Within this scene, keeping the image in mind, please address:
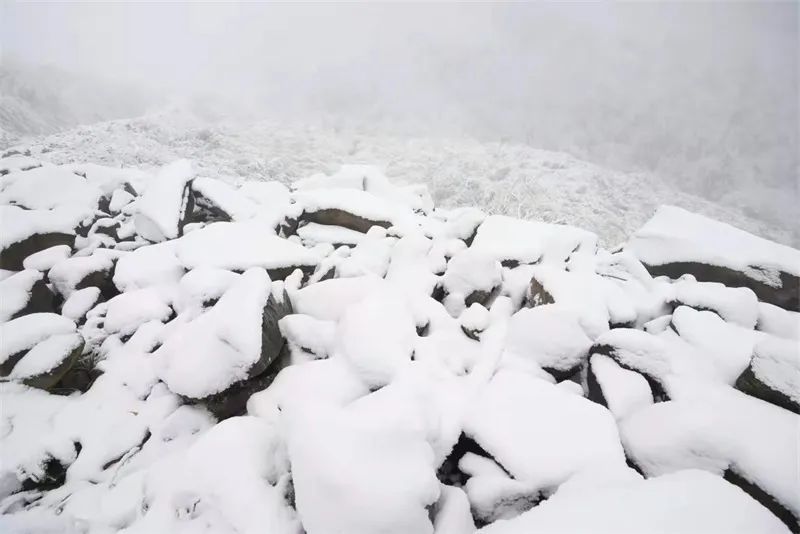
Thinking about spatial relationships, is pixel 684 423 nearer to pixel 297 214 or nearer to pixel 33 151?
pixel 297 214

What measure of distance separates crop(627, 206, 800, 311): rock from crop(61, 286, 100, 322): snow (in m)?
6.19

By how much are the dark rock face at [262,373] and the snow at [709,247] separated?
14.4ft

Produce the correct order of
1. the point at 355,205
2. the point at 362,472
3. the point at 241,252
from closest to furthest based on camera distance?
the point at 362,472 < the point at 241,252 < the point at 355,205

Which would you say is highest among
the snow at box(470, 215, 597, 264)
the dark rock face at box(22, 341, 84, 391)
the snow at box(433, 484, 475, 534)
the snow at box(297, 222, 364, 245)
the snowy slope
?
the snow at box(470, 215, 597, 264)

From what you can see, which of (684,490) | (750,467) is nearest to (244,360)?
(684,490)

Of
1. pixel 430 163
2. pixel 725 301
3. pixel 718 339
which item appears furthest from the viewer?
pixel 430 163

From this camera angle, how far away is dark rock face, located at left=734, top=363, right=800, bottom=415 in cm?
248

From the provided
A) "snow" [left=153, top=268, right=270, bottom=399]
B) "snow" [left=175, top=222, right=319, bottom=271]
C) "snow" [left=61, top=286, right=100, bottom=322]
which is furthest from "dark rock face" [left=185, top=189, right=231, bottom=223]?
"snow" [left=153, top=268, right=270, bottom=399]

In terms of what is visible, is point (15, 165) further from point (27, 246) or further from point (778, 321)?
point (778, 321)

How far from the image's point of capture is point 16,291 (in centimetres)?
367

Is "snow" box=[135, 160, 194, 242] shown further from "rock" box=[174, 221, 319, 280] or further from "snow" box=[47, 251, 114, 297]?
"snow" box=[47, 251, 114, 297]

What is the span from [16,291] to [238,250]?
204cm

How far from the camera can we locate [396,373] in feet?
9.05

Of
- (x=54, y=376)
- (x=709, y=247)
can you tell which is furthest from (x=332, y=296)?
(x=709, y=247)
